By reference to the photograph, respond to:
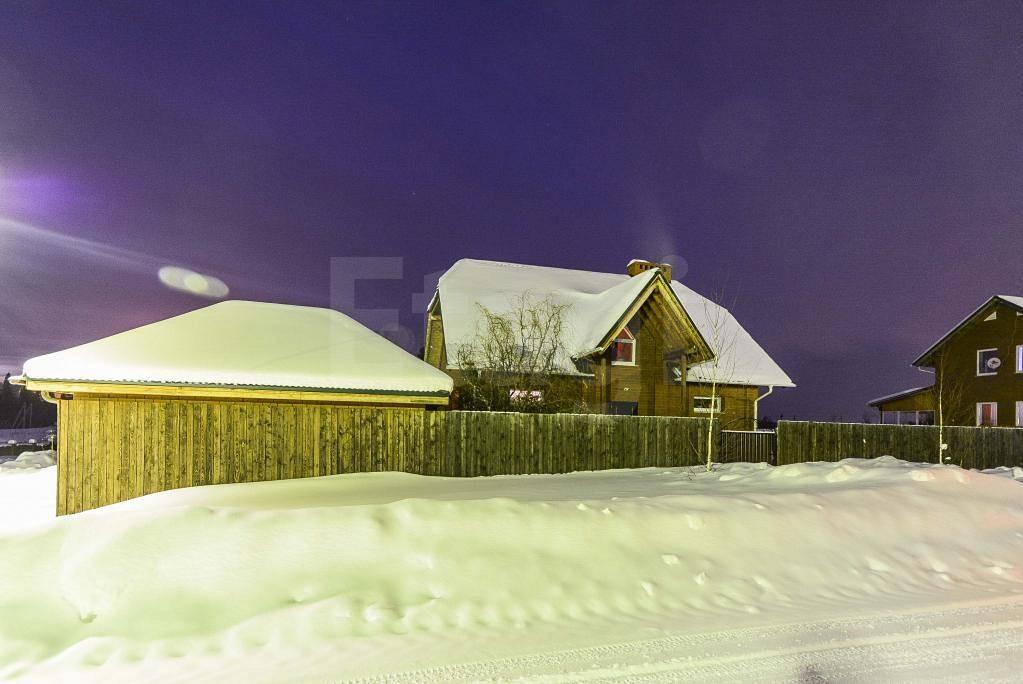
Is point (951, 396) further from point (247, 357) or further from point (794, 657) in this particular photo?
point (247, 357)

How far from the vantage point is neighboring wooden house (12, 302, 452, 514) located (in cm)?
973

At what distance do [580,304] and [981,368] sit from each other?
20521 millimetres

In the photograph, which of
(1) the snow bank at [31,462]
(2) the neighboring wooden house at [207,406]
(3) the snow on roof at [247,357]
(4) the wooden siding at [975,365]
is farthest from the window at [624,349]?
(1) the snow bank at [31,462]

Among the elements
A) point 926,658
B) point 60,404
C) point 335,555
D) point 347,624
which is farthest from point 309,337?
point 926,658

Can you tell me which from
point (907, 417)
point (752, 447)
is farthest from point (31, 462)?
point (907, 417)

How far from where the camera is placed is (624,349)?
2211 cm

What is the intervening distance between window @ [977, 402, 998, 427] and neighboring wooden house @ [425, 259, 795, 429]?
466 inches

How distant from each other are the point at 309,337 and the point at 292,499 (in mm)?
4906

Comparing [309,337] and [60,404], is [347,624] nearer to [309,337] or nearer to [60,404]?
[60,404]

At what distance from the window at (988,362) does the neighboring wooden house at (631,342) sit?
39.0 feet

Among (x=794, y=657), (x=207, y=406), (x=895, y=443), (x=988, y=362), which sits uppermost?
(x=988, y=362)

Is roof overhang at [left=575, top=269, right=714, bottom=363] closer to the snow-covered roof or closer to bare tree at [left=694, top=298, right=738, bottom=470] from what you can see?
the snow-covered roof

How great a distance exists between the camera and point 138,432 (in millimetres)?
9953

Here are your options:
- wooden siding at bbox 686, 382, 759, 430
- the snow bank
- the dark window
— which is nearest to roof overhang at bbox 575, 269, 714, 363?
wooden siding at bbox 686, 382, 759, 430
